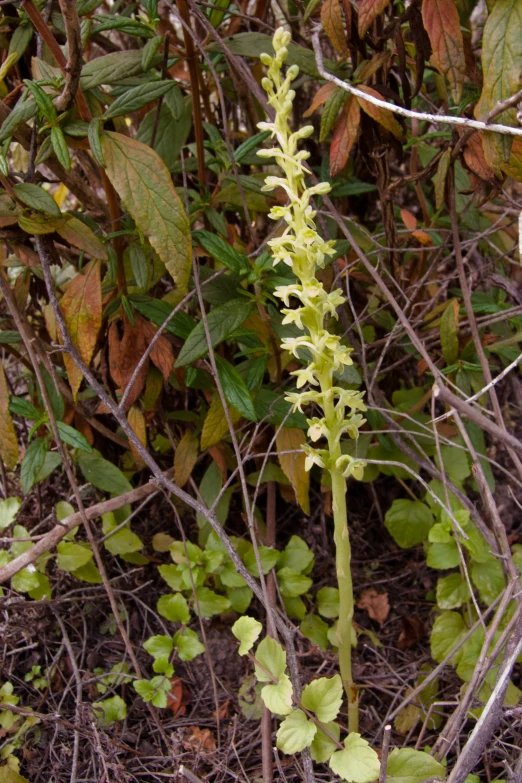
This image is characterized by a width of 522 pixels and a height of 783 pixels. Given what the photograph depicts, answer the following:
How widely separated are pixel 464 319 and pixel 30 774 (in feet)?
5.98

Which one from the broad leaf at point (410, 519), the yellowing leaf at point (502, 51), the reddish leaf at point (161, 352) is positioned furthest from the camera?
the broad leaf at point (410, 519)

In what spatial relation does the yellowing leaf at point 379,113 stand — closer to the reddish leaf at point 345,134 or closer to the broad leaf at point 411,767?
the reddish leaf at point 345,134

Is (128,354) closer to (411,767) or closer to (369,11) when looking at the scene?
(369,11)

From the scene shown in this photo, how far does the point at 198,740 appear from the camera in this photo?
181cm

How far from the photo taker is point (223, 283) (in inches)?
68.0

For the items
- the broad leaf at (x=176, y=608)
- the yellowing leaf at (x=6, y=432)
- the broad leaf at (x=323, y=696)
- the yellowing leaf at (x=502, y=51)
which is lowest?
the broad leaf at (x=176, y=608)

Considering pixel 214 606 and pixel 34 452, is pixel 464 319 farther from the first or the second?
pixel 34 452

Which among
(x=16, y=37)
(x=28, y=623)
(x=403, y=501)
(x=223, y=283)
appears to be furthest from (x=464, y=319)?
(x=28, y=623)

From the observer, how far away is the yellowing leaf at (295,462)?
72.4 inches

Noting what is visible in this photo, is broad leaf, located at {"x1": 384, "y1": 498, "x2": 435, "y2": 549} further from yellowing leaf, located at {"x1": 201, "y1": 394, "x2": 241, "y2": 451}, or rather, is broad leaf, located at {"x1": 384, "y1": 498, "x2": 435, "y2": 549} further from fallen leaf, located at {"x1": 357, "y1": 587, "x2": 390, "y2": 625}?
yellowing leaf, located at {"x1": 201, "y1": 394, "x2": 241, "y2": 451}

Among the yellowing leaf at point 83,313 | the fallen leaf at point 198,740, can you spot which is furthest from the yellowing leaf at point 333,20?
the fallen leaf at point 198,740

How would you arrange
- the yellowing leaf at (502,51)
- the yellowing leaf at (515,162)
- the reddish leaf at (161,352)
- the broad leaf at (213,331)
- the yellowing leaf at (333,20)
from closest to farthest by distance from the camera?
1. the yellowing leaf at (502,51)
2. the yellowing leaf at (515,162)
3. the yellowing leaf at (333,20)
4. the broad leaf at (213,331)
5. the reddish leaf at (161,352)

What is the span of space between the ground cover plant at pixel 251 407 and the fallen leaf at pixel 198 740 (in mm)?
11

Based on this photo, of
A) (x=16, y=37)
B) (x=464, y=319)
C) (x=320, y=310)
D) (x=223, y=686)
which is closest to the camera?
(x=320, y=310)
